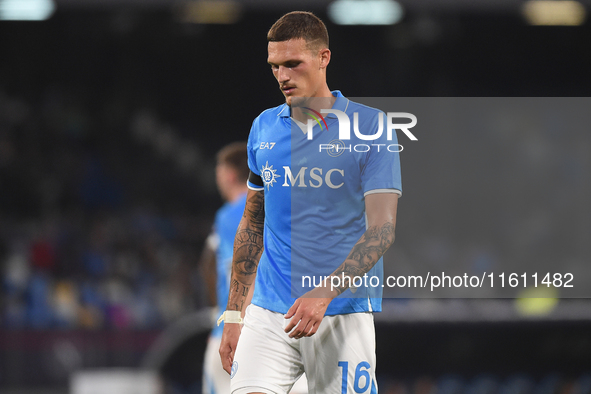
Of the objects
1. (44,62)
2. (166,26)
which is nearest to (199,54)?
(166,26)

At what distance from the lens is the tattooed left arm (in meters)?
2.28

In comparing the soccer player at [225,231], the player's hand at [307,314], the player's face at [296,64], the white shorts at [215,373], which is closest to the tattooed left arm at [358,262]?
the player's hand at [307,314]

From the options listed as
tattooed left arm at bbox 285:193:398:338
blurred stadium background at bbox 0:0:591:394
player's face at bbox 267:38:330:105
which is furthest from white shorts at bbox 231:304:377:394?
blurred stadium background at bbox 0:0:591:394

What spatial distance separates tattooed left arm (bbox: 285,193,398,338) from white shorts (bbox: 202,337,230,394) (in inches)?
88.3

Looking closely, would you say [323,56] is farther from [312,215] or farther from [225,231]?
[225,231]

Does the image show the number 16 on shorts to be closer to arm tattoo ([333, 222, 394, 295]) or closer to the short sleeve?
arm tattoo ([333, 222, 394, 295])

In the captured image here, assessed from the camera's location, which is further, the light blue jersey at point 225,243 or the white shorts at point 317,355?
the light blue jersey at point 225,243

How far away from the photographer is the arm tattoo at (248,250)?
2.82 metres

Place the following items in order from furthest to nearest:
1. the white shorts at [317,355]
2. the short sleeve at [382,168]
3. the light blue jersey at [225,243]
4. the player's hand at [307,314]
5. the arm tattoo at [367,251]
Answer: the light blue jersey at [225,243] < the white shorts at [317,355] < the short sleeve at [382,168] < the arm tattoo at [367,251] < the player's hand at [307,314]

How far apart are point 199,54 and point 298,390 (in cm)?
834

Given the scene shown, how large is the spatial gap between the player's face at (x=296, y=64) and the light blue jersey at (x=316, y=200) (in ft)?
0.51

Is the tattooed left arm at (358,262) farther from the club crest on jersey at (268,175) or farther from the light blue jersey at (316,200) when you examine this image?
the club crest on jersey at (268,175)

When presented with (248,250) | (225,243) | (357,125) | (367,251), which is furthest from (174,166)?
(367,251)

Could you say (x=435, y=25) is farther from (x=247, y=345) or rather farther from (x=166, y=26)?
(x=247, y=345)
